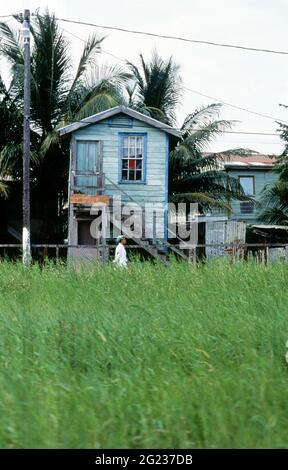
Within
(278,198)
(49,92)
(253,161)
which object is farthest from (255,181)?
(49,92)

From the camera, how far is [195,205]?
95.2 ft

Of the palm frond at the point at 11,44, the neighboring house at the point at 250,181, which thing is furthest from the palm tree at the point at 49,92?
the neighboring house at the point at 250,181

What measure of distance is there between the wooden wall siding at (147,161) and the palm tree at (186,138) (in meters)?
3.69

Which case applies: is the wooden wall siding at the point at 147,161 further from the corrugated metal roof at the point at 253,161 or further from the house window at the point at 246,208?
the house window at the point at 246,208

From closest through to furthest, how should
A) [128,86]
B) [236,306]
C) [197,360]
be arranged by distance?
1. [197,360]
2. [236,306]
3. [128,86]

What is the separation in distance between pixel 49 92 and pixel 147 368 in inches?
902

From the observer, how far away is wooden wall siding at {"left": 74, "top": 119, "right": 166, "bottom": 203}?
24672 mm

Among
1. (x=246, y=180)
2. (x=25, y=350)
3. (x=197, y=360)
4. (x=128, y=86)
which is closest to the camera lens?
(x=197, y=360)

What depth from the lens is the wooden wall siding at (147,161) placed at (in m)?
24.7

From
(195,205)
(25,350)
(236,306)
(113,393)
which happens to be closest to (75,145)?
(195,205)

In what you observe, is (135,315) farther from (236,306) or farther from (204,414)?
(204,414)

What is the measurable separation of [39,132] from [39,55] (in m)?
2.76

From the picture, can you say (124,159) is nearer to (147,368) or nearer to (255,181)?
(255,181)

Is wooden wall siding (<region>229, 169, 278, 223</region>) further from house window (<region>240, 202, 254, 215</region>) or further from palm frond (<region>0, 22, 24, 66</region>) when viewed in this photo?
palm frond (<region>0, 22, 24, 66</region>)
